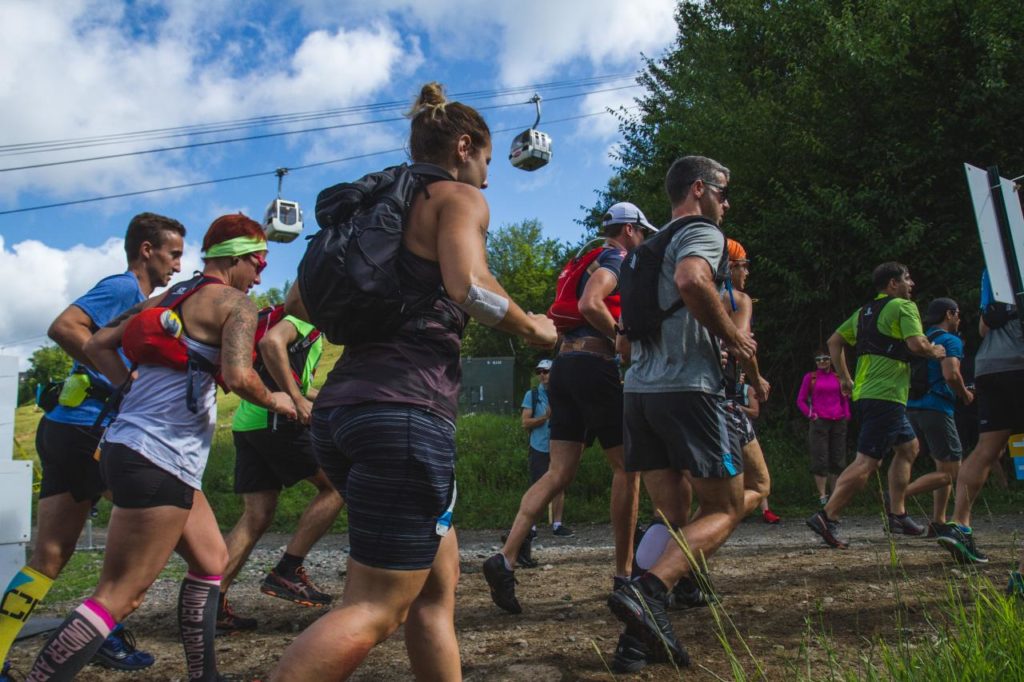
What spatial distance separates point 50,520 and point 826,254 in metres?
11.2

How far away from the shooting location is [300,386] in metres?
5.06

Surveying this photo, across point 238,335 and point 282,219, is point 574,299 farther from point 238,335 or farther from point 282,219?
point 282,219

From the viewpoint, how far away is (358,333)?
2.29 m

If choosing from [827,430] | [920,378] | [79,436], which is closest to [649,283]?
[79,436]

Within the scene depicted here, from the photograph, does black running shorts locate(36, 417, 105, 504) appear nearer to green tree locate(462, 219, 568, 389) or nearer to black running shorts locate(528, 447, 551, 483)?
black running shorts locate(528, 447, 551, 483)

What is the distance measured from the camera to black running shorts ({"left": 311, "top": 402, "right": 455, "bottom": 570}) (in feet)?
7.05

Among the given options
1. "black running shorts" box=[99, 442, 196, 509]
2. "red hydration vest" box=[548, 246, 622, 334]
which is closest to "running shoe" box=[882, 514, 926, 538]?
"red hydration vest" box=[548, 246, 622, 334]

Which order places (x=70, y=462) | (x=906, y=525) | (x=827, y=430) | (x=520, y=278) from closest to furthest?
→ (x=70, y=462), (x=906, y=525), (x=827, y=430), (x=520, y=278)

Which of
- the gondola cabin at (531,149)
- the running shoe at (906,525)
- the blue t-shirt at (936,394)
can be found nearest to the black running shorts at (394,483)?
the running shoe at (906,525)

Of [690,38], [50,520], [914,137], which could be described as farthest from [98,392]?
[690,38]

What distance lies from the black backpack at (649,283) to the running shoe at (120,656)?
2.79m

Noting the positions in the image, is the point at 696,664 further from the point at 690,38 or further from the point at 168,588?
the point at 690,38

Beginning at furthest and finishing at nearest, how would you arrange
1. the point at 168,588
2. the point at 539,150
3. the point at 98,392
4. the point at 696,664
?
the point at 539,150, the point at 168,588, the point at 98,392, the point at 696,664

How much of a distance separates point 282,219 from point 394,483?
16097 millimetres
